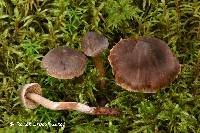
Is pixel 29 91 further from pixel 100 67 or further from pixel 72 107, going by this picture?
pixel 100 67

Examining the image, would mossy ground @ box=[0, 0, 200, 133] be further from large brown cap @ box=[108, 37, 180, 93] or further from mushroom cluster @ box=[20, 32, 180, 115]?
large brown cap @ box=[108, 37, 180, 93]

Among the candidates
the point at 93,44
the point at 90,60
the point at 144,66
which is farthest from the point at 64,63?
the point at 144,66

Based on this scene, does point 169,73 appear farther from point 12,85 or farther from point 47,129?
point 12,85

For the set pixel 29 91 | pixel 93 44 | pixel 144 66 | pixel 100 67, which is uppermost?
pixel 93 44

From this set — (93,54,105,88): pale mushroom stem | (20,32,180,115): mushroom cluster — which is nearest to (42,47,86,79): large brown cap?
(20,32,180,115): mushroom cluster

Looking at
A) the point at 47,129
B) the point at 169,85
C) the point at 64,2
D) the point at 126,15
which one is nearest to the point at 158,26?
the point at 126,15

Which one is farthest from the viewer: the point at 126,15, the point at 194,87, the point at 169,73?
the point at 126,15

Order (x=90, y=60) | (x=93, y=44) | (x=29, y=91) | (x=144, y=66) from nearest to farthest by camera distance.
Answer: (x=144, y=66) < (x=93, y=44) < (x=29, y=91) < (x=90, y=60)
